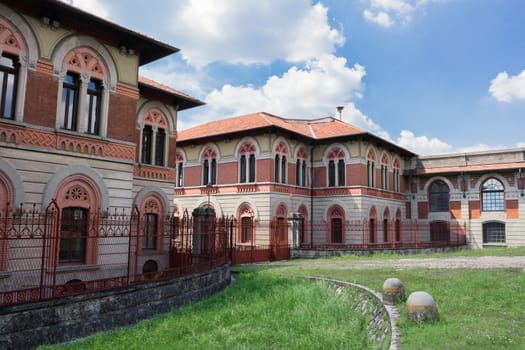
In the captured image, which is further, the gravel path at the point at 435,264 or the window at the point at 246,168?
the window at the point at 246,168

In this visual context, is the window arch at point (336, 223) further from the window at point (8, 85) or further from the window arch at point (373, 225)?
the window at point (8, 85)

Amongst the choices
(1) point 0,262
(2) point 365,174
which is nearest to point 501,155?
(2) point 365,174

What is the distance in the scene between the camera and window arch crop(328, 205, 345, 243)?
27.2m

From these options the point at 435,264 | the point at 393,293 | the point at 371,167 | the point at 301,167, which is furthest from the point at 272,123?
the point at 393,293

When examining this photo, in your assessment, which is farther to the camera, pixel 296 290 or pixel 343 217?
pixel 343 217

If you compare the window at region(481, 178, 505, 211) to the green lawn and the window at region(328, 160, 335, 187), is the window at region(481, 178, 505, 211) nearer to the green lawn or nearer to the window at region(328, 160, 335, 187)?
the window at region(328, 160, 335, 187)

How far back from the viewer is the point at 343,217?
2725 centimetres

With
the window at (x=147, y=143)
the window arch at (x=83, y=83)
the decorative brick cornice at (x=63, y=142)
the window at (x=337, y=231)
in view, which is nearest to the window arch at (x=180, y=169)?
the window at (x=337, y=231)

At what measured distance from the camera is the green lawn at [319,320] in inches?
275

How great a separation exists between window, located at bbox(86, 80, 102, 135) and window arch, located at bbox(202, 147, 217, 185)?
14443mm

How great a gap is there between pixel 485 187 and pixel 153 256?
24.6 meters

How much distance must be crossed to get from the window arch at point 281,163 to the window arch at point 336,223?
398 cm

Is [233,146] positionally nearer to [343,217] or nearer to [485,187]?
[343,217]

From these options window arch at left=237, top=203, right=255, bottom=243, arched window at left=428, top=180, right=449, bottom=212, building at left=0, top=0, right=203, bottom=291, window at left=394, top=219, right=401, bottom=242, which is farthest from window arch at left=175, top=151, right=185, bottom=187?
arched window at left=428, top=180, right=449, bottom=212
